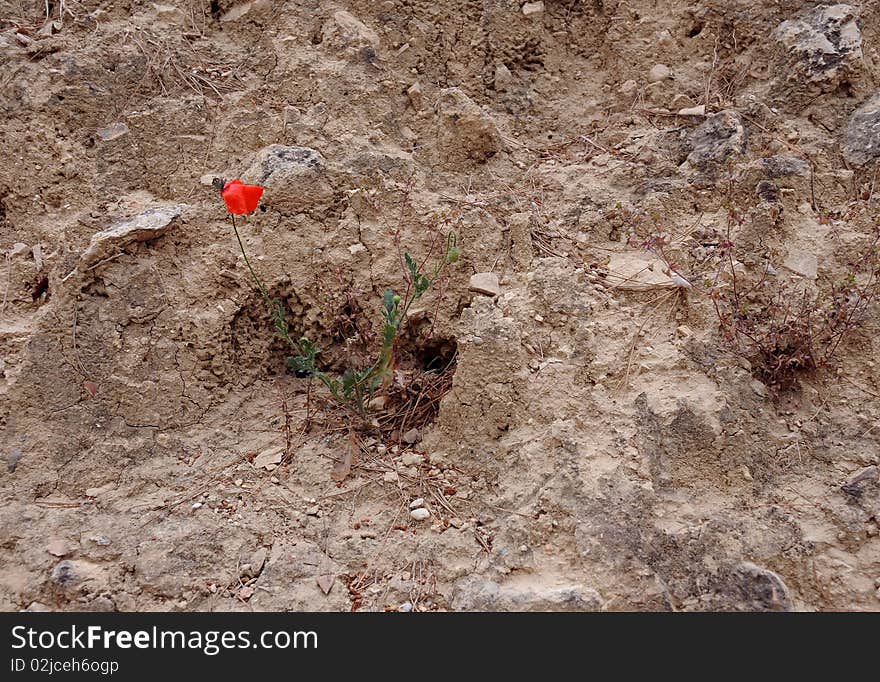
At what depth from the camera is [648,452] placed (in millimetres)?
2273

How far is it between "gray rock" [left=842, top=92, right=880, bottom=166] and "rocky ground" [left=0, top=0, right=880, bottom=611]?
0.04 ft

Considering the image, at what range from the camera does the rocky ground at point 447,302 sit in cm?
213

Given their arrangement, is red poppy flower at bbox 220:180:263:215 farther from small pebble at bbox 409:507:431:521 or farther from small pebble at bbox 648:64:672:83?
small pebble at bbox 648:64:672:83

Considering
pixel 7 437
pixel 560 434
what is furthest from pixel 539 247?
pixel 7 437

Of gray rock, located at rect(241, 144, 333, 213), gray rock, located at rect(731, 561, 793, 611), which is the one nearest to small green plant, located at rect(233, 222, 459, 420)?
gray rock, located at rect(241, 144, 333, 213)

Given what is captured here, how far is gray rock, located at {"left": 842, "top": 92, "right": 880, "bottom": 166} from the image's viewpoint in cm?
282

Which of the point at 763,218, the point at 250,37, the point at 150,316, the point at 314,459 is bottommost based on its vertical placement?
the point at 314,459

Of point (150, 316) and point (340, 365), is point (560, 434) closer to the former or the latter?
point (340, 365)

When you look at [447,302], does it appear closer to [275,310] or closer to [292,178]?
[275,310]

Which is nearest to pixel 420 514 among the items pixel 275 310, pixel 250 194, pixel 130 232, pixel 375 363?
pixel 375 363

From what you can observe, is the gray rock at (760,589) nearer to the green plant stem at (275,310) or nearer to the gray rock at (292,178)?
the green plant stem at (275,310)

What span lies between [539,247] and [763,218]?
3.08ft

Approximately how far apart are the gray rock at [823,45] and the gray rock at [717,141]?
41 cm

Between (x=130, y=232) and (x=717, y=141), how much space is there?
2.57m
